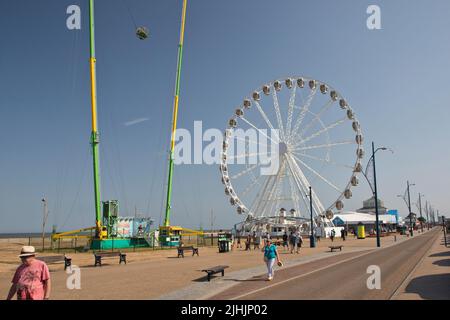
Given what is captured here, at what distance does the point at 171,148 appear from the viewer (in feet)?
181

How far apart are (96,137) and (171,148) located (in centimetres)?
1265

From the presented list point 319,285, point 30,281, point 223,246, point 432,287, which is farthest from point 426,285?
point 223,246

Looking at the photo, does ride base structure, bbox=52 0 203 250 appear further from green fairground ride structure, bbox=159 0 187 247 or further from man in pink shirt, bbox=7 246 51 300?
man in pink shirt, bbox=7 246 51 300

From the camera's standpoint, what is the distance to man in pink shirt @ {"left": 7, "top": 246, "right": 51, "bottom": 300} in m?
6.70

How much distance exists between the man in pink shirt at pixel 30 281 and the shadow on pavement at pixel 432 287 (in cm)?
959

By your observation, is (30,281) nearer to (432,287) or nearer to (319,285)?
(319,285)

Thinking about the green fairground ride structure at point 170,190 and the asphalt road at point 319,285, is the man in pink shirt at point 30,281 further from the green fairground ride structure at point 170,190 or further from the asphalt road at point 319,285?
the green fairground ride structure at point 170,190

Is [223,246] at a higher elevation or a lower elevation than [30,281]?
lower

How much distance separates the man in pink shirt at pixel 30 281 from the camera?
670cm

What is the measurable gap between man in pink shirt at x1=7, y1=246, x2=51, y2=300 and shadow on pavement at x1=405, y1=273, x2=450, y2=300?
9589 millimetres

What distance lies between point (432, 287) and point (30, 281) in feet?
37.9

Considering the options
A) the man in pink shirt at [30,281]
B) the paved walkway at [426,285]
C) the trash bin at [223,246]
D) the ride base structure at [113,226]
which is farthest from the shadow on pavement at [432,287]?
the ride base structure at [113,226]

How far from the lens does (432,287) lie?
40.9 feet
